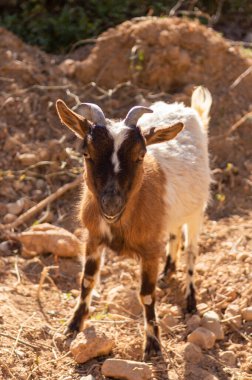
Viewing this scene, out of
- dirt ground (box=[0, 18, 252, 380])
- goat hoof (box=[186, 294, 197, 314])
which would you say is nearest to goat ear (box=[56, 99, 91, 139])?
dirt ground (box=[0, 18, 252, 380])

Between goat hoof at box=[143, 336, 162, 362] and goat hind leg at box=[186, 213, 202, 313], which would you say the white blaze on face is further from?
goat hind leg at box=[186, 213, 202, 313]

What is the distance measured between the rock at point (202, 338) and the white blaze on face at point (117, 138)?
169 cm

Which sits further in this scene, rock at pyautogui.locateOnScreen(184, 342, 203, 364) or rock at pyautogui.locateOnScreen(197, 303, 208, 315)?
rock at pyautogui.locateOnScreen(197, 303, 208, 315)

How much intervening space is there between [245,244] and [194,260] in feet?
2.73

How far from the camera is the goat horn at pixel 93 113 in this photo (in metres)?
4.98

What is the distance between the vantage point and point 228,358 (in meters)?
5.43

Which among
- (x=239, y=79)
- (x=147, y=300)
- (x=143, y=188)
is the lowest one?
(x=147, y=300)

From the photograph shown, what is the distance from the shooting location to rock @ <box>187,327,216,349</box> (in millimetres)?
5527

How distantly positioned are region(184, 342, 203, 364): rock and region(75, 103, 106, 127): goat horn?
1.95m

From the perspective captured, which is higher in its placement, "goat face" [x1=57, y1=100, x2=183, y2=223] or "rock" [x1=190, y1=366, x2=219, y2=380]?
"goat face" [x1=57, y1=100, x2=183, y2=223]

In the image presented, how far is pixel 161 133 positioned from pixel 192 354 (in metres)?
1.78

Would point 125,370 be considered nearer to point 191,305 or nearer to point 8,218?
point 191,305

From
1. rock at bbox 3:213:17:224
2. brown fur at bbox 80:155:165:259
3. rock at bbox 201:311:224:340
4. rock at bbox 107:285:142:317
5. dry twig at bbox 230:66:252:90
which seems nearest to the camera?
brown fur at bbox 80:155:165:259

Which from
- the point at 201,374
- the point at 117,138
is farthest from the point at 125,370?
the point at 117,138
